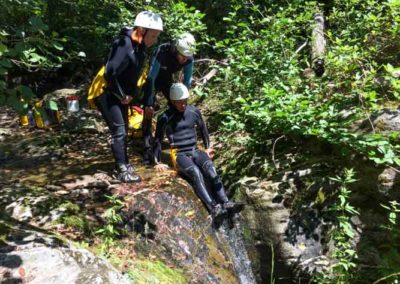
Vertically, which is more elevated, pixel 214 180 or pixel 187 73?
pixel 187 73

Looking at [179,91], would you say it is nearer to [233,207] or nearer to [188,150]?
[188,150]

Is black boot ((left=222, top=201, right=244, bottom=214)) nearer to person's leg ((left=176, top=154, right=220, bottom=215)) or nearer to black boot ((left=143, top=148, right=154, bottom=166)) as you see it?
person's leg ((left=176, top=154, right=220, bottom=215))

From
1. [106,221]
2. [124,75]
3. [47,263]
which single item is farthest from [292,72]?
[47,263]

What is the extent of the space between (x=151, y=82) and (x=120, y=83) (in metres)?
0.57

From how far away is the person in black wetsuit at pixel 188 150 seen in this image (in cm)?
540

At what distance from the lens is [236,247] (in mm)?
5312

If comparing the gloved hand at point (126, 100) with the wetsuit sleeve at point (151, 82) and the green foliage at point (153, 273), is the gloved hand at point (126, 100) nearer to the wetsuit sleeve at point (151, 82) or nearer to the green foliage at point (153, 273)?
the wetsuit sleeve at point (151, 82)

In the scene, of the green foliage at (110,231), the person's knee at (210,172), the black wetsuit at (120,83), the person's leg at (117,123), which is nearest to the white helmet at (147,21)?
the black wetsuit at (120,83)

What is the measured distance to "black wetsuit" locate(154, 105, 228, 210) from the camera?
5.52 m

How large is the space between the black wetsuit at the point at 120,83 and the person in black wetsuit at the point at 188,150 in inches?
22.5

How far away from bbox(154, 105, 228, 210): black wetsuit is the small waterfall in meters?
0.39

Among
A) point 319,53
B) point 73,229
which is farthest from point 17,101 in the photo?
point 319,53

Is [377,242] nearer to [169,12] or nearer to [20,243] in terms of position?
[20,243]

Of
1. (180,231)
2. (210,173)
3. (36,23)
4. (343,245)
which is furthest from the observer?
(210,173)
